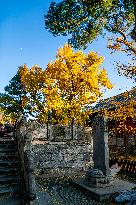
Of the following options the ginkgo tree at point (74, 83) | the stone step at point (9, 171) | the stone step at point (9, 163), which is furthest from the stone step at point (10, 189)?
the ginkgo tree at point (74, 83)

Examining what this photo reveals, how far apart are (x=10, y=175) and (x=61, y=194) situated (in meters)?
2.96

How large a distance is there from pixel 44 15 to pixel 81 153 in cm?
1108

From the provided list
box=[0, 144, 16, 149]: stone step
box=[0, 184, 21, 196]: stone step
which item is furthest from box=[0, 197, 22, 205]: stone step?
box=[0, 144, 16, 149]: stone step

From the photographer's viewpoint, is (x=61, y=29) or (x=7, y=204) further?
(x=61, y=29)

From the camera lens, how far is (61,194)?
13.1 m

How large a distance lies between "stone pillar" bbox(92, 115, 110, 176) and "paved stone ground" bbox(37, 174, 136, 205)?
1.99 meters

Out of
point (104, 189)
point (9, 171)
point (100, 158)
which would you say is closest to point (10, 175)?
point (9, 171)

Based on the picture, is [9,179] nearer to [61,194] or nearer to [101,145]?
[61,194]

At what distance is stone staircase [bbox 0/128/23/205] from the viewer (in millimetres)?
10283

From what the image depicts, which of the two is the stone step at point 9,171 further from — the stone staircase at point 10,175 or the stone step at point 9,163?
the stone step at point 9,163

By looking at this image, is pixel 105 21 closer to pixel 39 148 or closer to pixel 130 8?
pixel 130 8

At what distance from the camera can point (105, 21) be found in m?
12.1

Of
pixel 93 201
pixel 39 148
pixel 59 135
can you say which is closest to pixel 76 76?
pixel 59 135

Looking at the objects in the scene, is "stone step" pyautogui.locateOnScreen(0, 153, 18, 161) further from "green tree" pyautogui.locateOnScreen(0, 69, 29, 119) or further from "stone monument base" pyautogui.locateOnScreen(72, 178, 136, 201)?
"green tree" pyautogui.locateOnScreen(0, 69, 29, 119)
